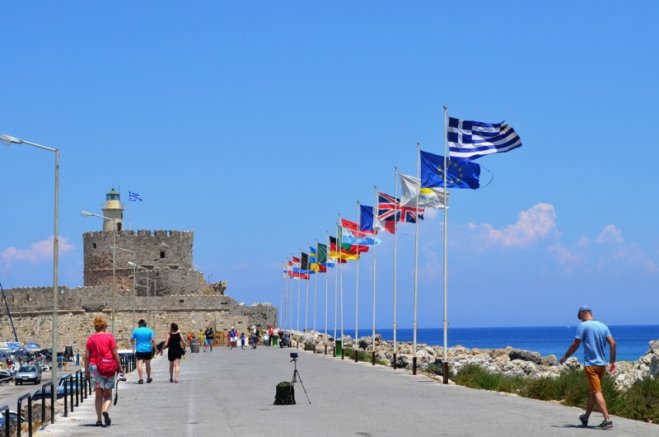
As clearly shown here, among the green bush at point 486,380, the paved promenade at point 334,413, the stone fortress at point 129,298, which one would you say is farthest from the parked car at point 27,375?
the green bush at point 486,380

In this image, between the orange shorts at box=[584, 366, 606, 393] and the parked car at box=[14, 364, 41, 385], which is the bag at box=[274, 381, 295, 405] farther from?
the parked car at box=[14, 364, 41, 385]

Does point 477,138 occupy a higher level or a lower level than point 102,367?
higher

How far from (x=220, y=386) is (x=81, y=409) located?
20.2 ft

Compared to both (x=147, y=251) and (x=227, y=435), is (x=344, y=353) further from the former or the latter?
(x=147, y=251)

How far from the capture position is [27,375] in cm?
4900

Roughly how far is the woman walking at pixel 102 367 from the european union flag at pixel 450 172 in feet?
44.2

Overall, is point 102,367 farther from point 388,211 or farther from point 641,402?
point 388,211

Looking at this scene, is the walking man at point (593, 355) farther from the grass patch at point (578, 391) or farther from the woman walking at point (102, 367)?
the woman walking at point (102, 367)

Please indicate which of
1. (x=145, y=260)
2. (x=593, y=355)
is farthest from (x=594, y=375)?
(x=145, y=260)

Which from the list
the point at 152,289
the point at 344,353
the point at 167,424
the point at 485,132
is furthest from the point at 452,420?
the point at 152,289

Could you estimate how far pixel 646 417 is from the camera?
17391mm

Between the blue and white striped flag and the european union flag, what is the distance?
1.30 ft

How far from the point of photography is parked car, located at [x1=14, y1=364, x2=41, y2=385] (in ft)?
160

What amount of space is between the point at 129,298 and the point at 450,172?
190 ft
